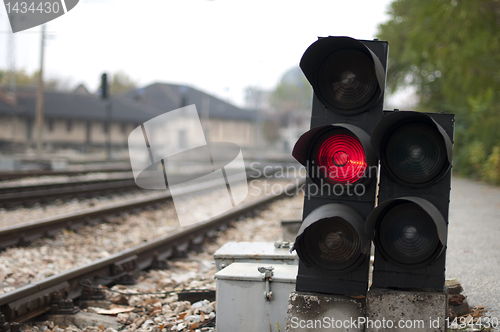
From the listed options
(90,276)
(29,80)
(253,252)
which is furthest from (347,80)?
(29,80)

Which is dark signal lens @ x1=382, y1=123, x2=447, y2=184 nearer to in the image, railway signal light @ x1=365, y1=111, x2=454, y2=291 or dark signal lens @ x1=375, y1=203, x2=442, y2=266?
railway signal light @ x1=365, y1=111, x2=454, y2=291

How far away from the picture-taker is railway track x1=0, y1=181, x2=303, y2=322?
4270 millimetres

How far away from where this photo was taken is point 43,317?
Answer: 4.40 meters

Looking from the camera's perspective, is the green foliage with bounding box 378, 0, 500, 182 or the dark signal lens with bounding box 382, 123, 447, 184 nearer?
the dark signal lens with bounding box 382, 123, 447, 184

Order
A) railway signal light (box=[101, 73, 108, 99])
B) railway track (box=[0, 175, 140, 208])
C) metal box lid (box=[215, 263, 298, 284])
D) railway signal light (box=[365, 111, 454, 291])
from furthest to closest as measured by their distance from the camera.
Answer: railway signal light (box=[101, 73, 108, 99]) < railway track (box=[0, 175, 140, 208]) < metal box lid (box=[215, 263, 298, 284]) < railway signal light (box=[365, 111, 454, 291])

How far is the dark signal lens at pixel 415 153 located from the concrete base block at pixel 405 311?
2.19 feet

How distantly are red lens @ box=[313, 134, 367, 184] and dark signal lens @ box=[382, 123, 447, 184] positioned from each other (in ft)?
0.53

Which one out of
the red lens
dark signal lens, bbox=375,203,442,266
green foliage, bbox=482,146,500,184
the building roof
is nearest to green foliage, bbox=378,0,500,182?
green foliage, bbox=482,146,500,184

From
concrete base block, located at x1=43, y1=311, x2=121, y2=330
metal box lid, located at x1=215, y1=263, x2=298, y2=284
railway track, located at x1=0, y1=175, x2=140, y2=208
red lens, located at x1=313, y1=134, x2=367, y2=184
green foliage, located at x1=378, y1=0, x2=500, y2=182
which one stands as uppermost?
green foliage, located at x1=378, y1=0, x2=500, y2=182

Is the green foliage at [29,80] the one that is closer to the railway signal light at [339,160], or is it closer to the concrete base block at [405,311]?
the railway signal light at [339,160]

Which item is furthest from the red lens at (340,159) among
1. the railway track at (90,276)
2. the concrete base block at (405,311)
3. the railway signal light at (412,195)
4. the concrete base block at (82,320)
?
the railway track at (90,276)

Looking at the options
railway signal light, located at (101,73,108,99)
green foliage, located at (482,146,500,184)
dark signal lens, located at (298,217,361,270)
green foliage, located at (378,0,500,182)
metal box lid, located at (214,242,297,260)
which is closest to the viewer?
dark signal lens, located at (298,217,361,270)

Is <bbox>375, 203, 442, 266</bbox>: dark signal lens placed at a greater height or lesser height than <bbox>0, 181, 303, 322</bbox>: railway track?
greater

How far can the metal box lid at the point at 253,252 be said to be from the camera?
13.9ft
